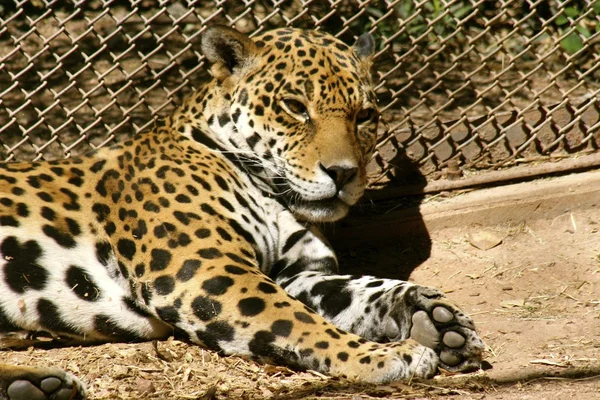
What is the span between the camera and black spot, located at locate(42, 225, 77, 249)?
5.63 m

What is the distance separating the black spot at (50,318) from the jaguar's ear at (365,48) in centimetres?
283

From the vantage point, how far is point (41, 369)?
4621mm

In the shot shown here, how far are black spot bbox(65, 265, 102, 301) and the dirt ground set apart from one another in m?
0.34

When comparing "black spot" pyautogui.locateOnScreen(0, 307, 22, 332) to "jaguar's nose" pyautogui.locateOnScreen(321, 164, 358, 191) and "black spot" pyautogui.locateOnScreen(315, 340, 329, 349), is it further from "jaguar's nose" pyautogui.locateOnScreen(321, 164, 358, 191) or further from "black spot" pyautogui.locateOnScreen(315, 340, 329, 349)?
"jaguar's nose" pyautogui.locateOnScreen(321, 164, 358, 191)

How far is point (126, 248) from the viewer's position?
5.64 metres

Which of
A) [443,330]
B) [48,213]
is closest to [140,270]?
[48,213]

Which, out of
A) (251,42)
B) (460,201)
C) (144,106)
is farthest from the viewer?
(144,106)

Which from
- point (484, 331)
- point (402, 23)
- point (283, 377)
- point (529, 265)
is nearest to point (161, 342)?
point (283, 377)

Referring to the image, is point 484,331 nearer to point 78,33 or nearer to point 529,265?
point 529,265

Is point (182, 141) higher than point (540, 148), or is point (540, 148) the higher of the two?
point (182, 141)

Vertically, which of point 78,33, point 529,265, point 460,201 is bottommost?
point 529,265

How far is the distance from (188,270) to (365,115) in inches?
69.0

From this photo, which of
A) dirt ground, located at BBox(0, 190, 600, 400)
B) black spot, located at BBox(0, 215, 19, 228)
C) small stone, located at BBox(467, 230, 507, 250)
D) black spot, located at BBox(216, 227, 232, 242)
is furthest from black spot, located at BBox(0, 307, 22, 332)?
small stone, located at BBox(467, 230, 507, 250)

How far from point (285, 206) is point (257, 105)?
765 mm
